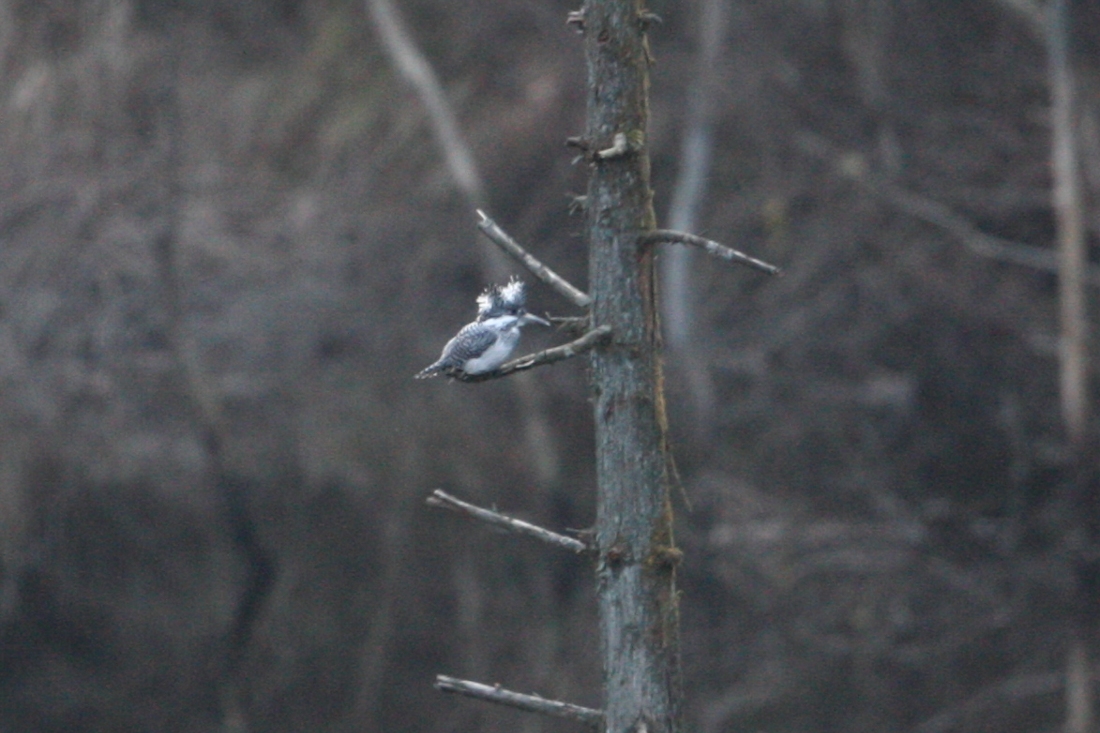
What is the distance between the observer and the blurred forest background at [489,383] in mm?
11500

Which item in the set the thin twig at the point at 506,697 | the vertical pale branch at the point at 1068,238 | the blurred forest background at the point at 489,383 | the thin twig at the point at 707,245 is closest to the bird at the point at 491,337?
the thin twig at the point at 707,245

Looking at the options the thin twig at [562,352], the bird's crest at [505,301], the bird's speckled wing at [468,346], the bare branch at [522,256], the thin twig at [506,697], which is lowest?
the thin twig at [506,697]

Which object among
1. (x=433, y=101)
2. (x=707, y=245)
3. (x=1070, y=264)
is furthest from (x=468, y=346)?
(x=433, y=101)

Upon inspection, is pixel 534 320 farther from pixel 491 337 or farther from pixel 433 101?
pixel 433 101

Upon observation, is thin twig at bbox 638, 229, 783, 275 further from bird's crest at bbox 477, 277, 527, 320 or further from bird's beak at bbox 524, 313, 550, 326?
bird's crest at bbox 477, 277, 527, 320

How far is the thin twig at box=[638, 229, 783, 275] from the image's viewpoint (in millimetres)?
3639

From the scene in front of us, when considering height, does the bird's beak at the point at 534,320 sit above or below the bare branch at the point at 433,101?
below

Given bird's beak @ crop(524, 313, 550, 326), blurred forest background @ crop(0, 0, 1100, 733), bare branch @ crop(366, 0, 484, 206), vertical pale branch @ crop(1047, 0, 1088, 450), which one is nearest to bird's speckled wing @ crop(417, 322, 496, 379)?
bird's beak @ crop(524, 313, 550, 326)

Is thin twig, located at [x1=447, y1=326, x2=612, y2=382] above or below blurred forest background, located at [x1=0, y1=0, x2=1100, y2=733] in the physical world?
below

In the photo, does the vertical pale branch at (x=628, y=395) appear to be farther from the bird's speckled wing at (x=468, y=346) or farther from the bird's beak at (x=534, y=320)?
the bird's speckled wing at (x=468, y=346)

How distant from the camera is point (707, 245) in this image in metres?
3.68

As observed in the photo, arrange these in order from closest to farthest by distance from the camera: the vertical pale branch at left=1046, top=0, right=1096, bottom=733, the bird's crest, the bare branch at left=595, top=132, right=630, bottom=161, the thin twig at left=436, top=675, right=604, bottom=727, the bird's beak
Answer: the thin twig at left=436, top=675, right=604, bottom=727
the bare branch at left=595, top=132, right=630, bottom=161
the bird's beak
the bird's crest
the vertical pale branch at left=1046, top=0, right=1096, bottom=733

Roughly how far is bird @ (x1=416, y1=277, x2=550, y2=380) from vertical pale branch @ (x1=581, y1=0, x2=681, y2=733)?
2.22ft

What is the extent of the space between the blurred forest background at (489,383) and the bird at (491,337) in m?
6.01
